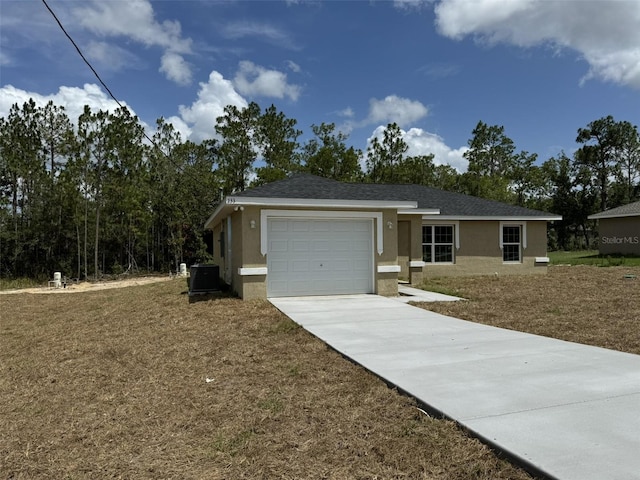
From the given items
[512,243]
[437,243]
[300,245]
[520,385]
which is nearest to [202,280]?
[300,245]

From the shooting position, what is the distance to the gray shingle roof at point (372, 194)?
1155 cm

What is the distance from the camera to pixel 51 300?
1570cm

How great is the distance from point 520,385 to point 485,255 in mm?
13931

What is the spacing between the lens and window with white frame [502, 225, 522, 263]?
59.4ft

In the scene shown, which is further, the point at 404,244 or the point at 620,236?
the point at 620,236

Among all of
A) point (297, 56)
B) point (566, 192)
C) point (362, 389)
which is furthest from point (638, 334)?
point (566, 192)

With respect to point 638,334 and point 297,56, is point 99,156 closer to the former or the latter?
point 297,56

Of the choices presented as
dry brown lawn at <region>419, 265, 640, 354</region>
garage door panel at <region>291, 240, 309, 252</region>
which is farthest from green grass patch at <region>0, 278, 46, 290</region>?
dry brown lawn at <region>419, 265, 640, 354</region>

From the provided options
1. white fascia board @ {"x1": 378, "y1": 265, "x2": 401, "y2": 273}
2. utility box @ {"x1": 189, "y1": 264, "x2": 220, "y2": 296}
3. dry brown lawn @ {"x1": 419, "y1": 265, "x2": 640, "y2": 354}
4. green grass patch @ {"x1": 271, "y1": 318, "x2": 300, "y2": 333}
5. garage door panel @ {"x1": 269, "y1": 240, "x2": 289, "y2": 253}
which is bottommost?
green grass patch @ {"x1": 271, "y1": 318, "x2": 300, "y2": 333}

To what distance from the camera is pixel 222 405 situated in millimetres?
4480

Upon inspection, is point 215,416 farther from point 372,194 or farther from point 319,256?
point 372,194

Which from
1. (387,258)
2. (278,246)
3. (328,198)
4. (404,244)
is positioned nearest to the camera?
(328,198)

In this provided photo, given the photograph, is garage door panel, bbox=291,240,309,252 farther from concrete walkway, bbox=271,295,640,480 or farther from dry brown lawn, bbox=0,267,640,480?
concrete walkway, bbox=271,295,640,480

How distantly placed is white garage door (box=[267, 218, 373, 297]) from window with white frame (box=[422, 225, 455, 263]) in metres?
5.73
